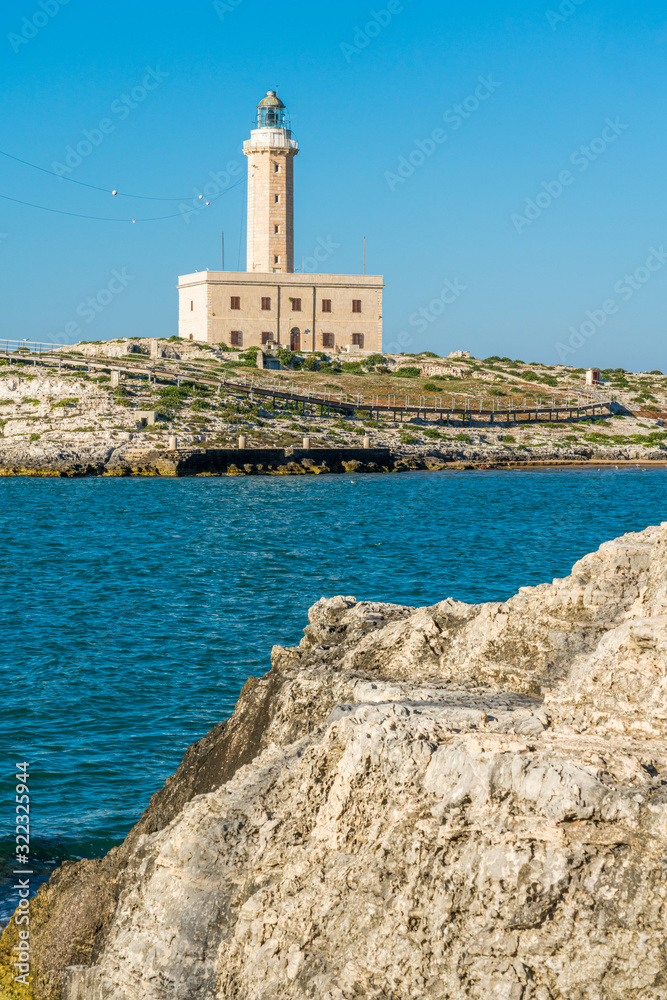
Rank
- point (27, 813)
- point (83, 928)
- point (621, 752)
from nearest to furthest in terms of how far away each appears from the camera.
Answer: point (621, 752) → point (83, 928) → point (27, 813)

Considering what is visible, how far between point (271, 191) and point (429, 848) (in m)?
79.9

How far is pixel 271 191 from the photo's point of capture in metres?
80.1

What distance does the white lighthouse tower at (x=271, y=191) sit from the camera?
80062 mm

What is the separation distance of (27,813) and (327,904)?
19.6ft

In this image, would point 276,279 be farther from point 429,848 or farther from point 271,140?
point 429,848

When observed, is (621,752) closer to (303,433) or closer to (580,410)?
(303,433)

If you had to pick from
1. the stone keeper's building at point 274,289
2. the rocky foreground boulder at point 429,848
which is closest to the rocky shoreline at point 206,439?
the stone keeper's building at point 274,289

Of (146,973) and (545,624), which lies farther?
(545,624)

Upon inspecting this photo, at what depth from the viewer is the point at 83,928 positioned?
6.62 m

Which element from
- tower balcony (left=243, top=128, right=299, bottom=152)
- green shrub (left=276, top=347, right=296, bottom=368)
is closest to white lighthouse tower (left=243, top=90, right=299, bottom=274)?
tower balcony (left=243, top=128, right=299, bottom=152)

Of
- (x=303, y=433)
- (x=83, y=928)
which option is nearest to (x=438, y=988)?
(x=83, y=928)

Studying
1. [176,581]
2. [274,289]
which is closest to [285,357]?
[274,289]

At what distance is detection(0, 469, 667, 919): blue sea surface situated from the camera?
11578 mm

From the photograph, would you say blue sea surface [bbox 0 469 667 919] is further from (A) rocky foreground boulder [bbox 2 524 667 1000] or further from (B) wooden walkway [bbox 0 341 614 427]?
(B) wooden walkway [bbox 0 341 614 427]
